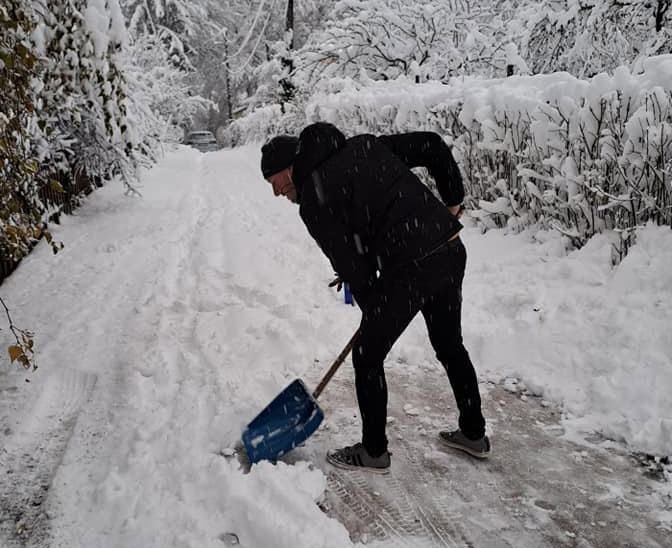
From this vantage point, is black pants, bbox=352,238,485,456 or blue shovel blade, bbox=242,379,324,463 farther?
blue shovel blade, bbox=242,379,324,463

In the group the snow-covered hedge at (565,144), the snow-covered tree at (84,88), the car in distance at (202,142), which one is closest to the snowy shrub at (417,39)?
the snow-covered hedge at (565,144)

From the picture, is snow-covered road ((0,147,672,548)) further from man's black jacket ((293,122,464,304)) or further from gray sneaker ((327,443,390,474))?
man's black jacket ((293,122,464,304))

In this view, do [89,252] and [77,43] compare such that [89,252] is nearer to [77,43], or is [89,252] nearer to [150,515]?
[77,43]

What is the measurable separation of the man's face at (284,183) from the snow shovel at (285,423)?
0.77 m

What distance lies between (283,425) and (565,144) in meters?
3.34

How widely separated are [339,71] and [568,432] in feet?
35.6

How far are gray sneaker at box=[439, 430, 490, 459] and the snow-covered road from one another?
0.09 m

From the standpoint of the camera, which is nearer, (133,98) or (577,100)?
(577,100)

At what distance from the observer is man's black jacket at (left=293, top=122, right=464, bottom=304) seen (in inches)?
87.0

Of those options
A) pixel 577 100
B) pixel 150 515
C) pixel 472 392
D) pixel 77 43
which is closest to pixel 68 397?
pixel 150 515

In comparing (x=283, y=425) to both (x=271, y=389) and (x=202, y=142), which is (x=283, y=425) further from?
(x=202, y=142)

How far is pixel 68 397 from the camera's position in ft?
11.2

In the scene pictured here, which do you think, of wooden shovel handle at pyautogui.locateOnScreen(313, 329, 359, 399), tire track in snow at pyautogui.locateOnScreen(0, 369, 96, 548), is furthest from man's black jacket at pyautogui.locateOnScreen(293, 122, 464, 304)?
tire track in snow at pyautogui.locateOnScreen(0, 369, 96, 548)

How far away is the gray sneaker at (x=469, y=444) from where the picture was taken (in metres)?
2.75
